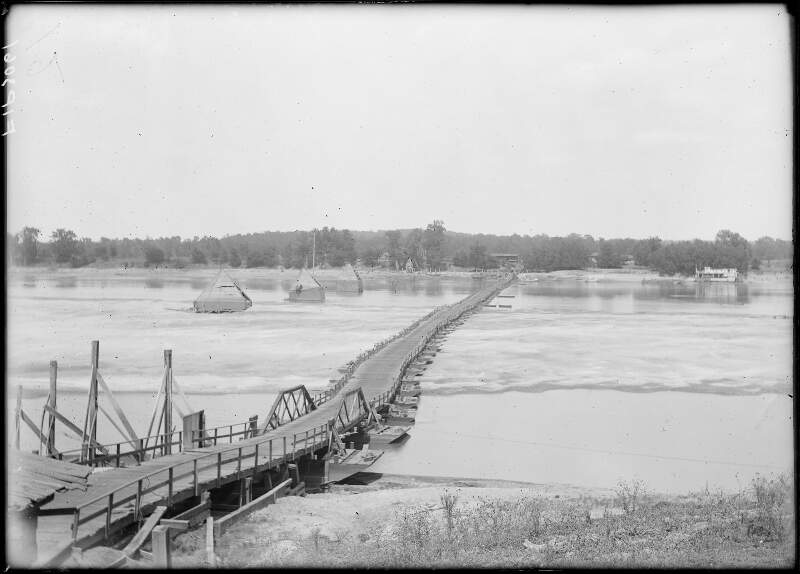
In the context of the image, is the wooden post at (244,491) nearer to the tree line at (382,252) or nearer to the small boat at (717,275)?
the tree line at (382,252)

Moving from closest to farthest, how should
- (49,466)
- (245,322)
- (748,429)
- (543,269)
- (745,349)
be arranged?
(49,466), (748,429), (745,349), (245,322), (543,269)

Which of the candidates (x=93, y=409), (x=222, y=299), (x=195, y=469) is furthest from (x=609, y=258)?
(x=195, y=469)

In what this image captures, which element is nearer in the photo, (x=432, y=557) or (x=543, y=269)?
(x=432, y=557)

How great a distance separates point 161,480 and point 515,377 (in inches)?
804

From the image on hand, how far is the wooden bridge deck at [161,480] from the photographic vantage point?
11.0 meters

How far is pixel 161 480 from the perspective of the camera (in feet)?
45.3

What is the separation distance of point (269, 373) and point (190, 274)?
328 ft

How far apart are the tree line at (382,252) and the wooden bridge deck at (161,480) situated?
8652 cm

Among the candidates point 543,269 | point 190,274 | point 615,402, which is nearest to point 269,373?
point 615,402

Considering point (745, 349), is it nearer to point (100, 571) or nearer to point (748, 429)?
point (748, 429)

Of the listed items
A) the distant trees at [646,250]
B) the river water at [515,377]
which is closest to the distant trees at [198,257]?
the river water at [515,377]

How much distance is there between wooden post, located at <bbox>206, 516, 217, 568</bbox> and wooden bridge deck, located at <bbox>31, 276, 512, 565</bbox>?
76 cm

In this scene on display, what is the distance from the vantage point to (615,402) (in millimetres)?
27469

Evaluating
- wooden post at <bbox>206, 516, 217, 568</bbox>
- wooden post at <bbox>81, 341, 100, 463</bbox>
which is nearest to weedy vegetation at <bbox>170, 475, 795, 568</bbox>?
wooden post at <bbox>206, 516, 217, 568</bbox>
